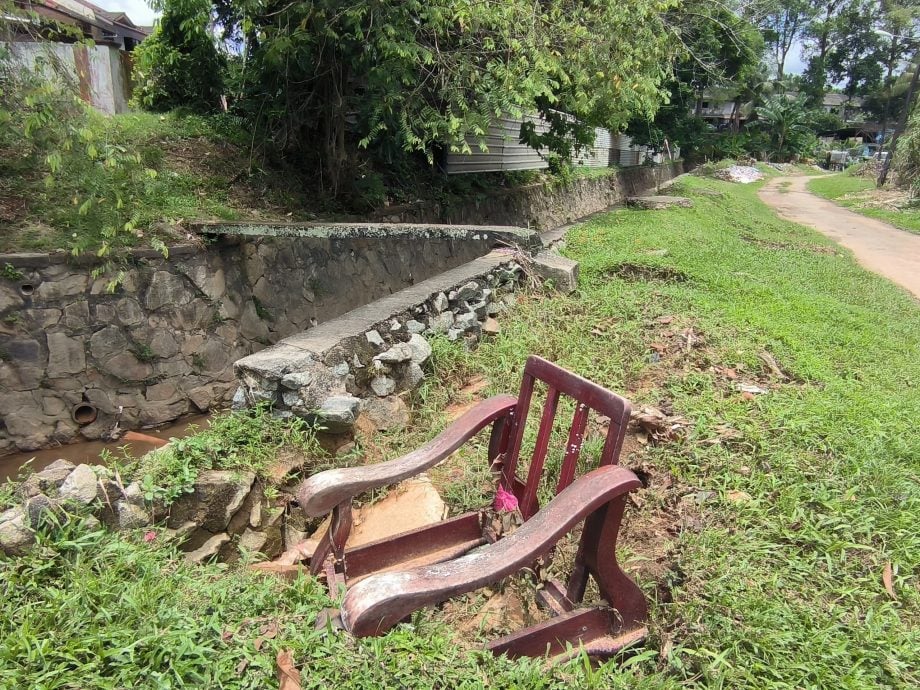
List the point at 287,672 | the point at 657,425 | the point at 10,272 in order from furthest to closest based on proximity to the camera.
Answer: the point at 10,272 < the point at 657,425 < the point at 287,672

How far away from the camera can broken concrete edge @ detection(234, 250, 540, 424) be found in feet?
11.2

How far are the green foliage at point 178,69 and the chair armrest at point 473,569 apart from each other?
803cm

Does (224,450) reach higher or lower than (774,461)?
lower

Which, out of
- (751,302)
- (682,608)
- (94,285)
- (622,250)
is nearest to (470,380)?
(682,608)

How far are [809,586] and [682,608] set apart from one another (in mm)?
537

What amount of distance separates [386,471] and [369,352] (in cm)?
175

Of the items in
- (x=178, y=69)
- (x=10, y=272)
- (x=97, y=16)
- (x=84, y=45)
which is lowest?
(x=10, y=272)

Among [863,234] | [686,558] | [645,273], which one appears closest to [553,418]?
[686,558]

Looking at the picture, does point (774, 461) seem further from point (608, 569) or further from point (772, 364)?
point (608, 569)

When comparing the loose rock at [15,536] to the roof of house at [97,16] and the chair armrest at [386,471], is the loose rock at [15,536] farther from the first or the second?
the roof of house at [97,16]

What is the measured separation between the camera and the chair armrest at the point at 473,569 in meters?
1.59

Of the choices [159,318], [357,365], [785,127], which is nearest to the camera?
[357,365]

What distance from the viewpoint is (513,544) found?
1784 mm

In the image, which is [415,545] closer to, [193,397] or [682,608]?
[682,608]
